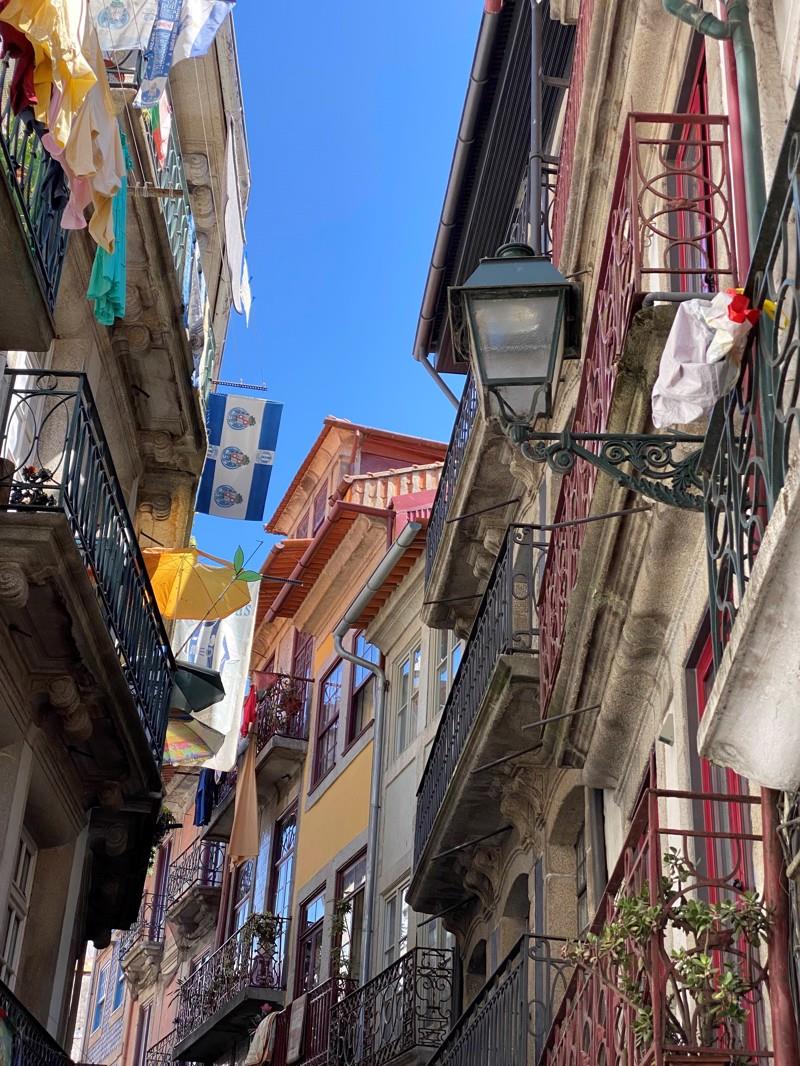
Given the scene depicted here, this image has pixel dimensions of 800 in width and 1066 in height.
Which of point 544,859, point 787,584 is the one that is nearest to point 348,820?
point 544,859

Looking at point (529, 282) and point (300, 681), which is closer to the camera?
point (529, 282)

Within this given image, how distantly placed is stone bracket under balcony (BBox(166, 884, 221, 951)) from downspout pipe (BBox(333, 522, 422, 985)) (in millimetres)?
8476

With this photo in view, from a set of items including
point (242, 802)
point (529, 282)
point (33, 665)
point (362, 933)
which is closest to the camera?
point (529, 282)

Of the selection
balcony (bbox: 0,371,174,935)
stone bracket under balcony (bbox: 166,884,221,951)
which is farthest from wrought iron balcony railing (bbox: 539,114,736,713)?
stone bracket under balcony (bbox: 166,884,221,951)

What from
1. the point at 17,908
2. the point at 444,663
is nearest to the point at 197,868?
the point at 444,663

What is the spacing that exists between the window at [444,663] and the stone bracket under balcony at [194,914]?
10.7m

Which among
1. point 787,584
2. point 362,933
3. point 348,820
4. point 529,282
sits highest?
point 348,820

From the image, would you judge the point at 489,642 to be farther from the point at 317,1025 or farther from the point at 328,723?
the point at 328,723

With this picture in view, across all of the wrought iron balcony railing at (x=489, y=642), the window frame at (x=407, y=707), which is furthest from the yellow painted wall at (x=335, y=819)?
the wrought iron balcony railing at (x=489, y=642)

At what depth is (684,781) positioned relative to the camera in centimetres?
752

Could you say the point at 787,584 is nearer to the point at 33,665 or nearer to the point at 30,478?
the point at 30,478

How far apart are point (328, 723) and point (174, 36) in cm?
1314

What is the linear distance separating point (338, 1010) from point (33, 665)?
8285mm

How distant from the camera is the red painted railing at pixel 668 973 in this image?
17.3 feet
